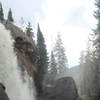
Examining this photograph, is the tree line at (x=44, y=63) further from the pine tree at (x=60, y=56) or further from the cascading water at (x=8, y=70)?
the cascading water at (x=8, y=70)

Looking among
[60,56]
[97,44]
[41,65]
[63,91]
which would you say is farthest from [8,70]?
[60,56]

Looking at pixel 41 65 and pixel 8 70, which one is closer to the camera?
pixel 8 70

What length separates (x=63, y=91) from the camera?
26766 mm

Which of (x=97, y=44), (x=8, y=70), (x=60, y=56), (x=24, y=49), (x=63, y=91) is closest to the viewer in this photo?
(x=8, y=70)

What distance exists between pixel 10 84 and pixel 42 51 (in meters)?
19.6

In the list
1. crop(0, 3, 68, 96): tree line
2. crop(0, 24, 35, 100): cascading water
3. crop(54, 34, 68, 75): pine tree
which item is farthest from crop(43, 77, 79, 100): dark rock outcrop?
crop(54, 34, 68, 75): pine tree

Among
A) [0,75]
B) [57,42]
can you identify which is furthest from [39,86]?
[57,42]

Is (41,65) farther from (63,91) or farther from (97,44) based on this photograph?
(97,44)

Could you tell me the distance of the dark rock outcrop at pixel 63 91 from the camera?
2625 centimetres

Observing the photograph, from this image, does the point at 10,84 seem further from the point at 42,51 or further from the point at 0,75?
the point at 42,51

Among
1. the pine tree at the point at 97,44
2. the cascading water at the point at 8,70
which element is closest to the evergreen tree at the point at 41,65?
the pine tree at the point at 97,44

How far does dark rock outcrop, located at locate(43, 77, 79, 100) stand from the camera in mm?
26250

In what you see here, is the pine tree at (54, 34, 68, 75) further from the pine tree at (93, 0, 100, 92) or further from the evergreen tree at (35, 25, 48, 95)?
the pine tree at (93, 0, 100, 92)

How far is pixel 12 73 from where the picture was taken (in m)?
19.6
